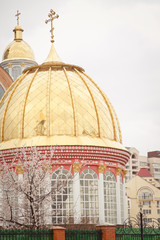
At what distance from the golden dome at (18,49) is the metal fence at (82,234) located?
32.5 m

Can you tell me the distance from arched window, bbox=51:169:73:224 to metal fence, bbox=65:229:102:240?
8863 millimetres

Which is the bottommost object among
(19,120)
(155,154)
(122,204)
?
(122,204)

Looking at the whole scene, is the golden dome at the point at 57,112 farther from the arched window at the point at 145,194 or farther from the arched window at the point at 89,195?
the arched window at the point at 145,194

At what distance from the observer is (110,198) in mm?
32719

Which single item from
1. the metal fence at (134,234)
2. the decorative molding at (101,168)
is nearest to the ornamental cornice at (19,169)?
the decorative molding at (101,168)

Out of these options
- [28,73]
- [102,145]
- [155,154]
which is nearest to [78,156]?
[102,145]

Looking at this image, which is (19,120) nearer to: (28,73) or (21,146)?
(21,146)

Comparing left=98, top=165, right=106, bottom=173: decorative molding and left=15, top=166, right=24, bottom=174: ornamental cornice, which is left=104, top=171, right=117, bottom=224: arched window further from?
left=15, top=166, right=24, bottom=174: ornamental cornice

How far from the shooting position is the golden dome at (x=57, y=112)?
3244cm

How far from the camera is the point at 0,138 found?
1334 inches

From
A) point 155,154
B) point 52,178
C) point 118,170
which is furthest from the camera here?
point 155,154

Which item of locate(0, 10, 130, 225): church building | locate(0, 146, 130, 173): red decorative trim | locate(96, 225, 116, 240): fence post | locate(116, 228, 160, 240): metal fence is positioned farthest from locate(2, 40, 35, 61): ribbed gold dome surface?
locate(96, 225, 116, 240): fence post

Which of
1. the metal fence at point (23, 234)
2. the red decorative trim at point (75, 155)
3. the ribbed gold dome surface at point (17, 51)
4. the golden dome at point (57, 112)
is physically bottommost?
the metal fence at point (23, 234)

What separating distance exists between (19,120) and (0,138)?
1766 mm
